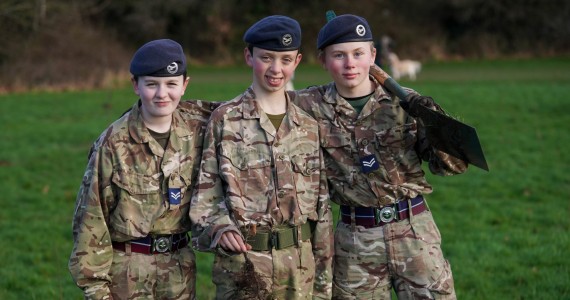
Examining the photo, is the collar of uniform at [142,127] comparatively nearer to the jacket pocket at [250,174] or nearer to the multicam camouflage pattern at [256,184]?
the multicam camouflage pattern at [256,184]

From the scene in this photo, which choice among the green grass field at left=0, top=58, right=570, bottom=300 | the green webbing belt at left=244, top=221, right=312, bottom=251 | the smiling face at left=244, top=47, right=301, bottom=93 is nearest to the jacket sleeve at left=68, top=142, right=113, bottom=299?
the green webbing belt at left=244, top=221, right=312, bottom=251

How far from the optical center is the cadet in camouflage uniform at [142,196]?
4.42 meters

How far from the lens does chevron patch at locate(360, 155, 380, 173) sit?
4781 millimetres

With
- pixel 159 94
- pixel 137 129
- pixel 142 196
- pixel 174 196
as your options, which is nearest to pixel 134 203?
pixel 142 196

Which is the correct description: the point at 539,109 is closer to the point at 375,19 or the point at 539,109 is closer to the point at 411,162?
the point at 411,162

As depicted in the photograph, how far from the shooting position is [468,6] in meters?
43.4

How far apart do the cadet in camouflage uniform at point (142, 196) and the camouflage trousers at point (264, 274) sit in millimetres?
276

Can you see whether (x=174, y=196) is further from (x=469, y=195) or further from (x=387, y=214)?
(x=469, y=195)

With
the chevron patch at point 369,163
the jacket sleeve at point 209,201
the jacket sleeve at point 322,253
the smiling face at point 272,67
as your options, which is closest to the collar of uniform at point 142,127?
the jacket sleeve at point 209,201

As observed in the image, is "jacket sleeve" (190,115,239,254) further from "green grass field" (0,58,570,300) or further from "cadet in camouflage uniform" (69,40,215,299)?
"green grass field" (0,58,570,300)

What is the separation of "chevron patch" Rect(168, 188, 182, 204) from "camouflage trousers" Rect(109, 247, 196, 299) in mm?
316

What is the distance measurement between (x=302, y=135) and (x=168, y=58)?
87 centimetres

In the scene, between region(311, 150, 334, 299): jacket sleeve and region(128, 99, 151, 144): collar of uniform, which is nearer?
region(128, 99, 151, 144): collar of uniform

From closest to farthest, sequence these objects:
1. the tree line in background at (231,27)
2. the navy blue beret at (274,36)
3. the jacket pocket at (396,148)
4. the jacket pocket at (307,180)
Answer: the navy blue beret at (274,36)
the jacket pocket at (307,180)
the jacket pocket at (396,148)
the tree line in background at (231,27)
